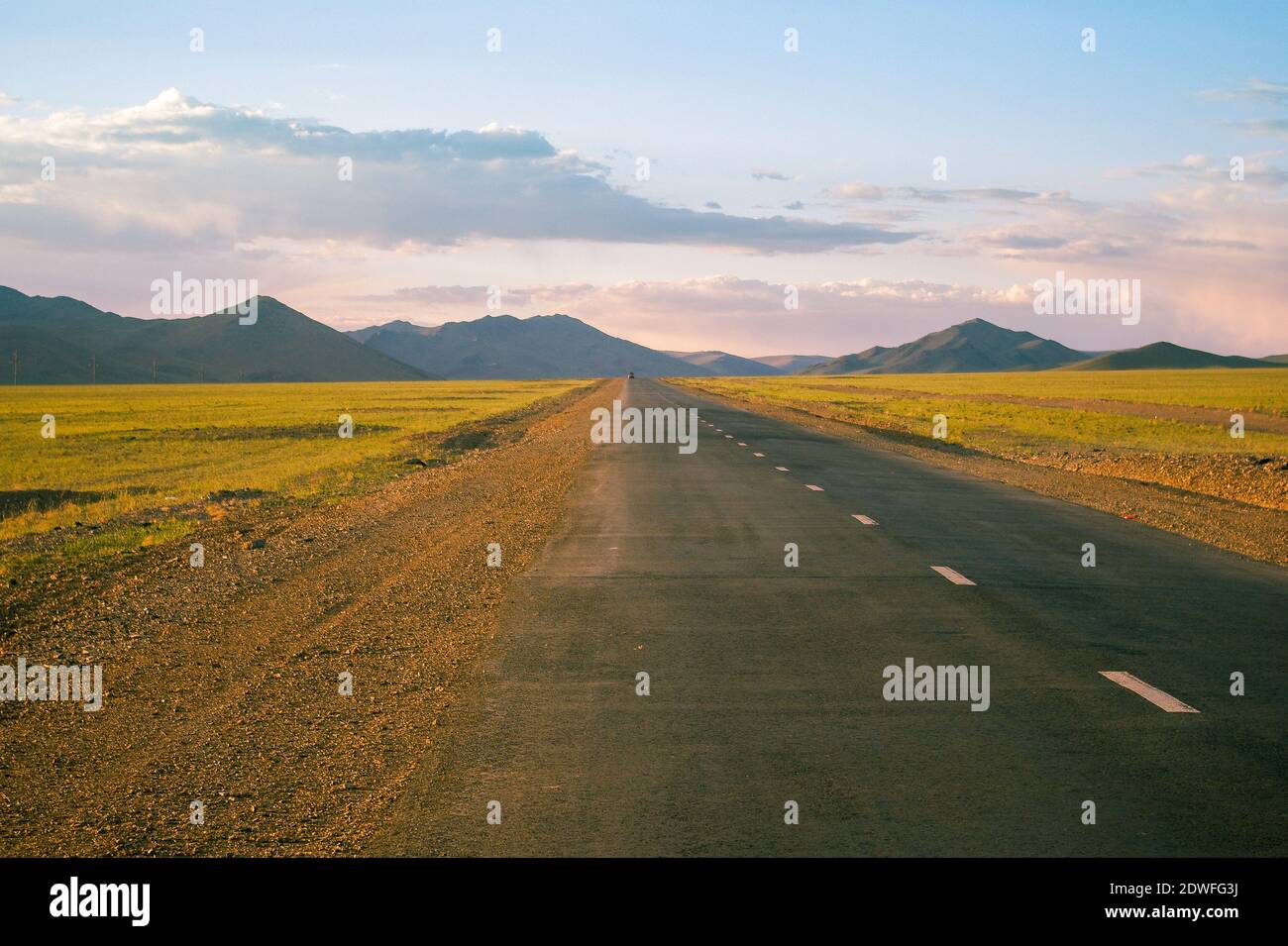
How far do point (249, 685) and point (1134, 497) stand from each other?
18244mm

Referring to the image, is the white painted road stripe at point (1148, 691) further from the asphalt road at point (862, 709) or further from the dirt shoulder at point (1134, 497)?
the dirt shoulder at point (1134, 497)

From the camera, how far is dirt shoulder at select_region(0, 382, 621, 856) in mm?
5969

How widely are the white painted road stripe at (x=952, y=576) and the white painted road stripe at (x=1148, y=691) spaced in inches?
156

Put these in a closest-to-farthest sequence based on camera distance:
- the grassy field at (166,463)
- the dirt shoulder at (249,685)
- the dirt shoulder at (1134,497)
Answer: the dirt shoulder at (249,685), the dirt shoulder at (1134,497), the grassy field at (166,463)

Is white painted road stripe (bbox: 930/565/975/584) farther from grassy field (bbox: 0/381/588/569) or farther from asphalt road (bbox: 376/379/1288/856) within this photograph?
grassy field (bbox: 0/381/588/569)

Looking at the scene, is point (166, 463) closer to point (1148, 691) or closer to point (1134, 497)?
point (1134, 497)

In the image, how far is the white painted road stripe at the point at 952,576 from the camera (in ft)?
42.0

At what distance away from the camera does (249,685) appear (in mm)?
8602

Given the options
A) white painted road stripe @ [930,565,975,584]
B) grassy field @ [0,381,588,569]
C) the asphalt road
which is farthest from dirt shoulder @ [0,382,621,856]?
white painted road stripe @ [930,565,975,584]

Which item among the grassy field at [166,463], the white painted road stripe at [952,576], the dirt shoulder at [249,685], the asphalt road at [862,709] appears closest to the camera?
the asphalt road at [862,709]

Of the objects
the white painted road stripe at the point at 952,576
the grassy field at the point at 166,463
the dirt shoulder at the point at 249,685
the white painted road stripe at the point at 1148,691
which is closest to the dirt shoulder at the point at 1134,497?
the white painted road stripe at the point at 952,576

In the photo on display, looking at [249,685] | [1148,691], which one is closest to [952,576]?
[1148,691]

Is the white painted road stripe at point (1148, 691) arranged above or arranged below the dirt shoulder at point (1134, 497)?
Answer: below
